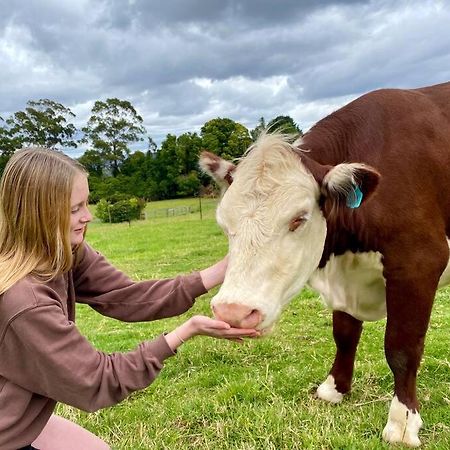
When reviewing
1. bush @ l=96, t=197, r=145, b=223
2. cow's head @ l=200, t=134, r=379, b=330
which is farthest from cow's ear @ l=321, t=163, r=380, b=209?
bush @ l=96, t=197, r=145, b=223

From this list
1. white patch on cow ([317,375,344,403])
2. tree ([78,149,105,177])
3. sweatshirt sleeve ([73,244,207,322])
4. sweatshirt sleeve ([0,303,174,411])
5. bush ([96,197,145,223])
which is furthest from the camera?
tree ([78,149,105,177])

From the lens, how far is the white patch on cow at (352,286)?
3.80m

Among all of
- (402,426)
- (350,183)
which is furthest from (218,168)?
(402,426)

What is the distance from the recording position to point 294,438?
351cm

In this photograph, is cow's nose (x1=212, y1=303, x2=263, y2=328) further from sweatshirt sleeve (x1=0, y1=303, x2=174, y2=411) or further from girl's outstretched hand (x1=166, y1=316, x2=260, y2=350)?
sweatshirt sleeve (x1=0, y1=303, x2=174, y2=411)

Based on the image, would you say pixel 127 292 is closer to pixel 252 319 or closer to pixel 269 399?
pixel 252 319

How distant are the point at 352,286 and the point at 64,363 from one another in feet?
7.31

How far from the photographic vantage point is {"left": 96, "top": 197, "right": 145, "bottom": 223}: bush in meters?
36.0

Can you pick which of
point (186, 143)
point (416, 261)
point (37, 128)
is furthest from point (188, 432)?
point (37, 128)

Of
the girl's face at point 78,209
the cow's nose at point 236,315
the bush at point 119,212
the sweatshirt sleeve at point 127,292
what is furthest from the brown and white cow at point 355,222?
the bush at point 119,212

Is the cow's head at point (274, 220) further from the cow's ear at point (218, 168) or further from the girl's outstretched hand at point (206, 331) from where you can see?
the cow's ear at point (218, 168)

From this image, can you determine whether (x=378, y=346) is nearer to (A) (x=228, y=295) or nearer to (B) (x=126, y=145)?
(A) (x=228, y=295)

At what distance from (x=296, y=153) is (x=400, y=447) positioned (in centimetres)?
192

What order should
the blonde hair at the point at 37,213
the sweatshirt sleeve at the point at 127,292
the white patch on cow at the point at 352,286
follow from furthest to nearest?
the white patch on cow at the point at 352,286 → the sweatshirt sleeve at the point at 127,292 → the blonde hair at the point at 37,213
